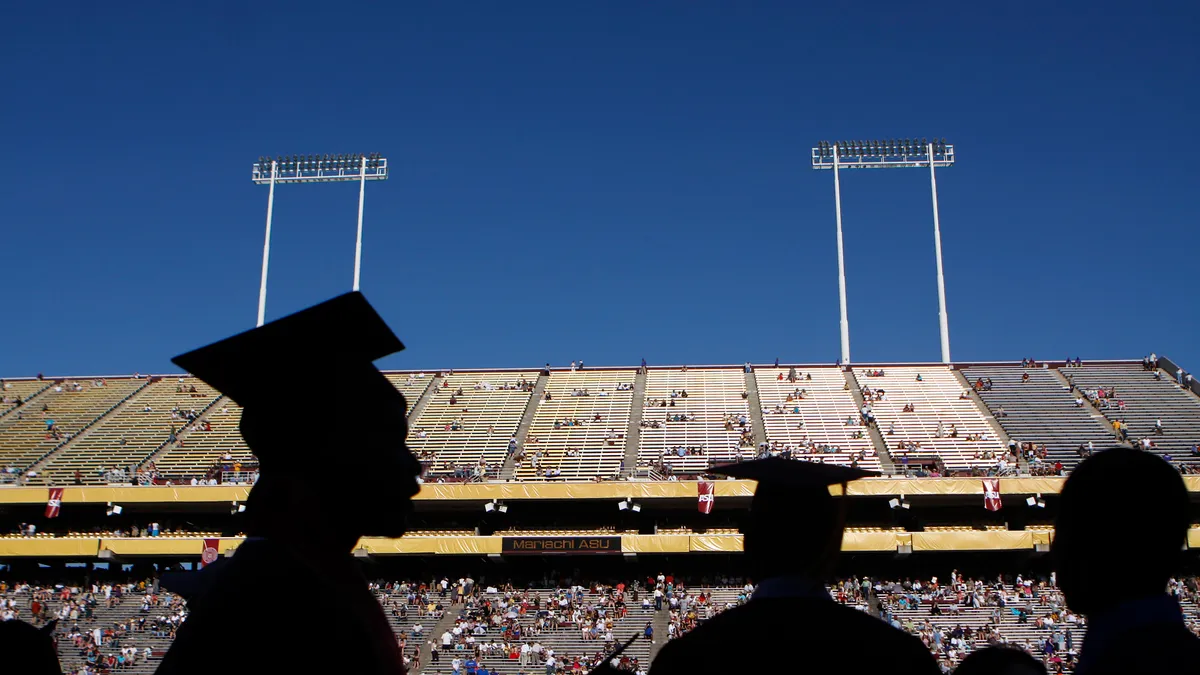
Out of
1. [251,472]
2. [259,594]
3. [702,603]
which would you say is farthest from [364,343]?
[251,472]

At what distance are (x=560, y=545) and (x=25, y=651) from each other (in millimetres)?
34464

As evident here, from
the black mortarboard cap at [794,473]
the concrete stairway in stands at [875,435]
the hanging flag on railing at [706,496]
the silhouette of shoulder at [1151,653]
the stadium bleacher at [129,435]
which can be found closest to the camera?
the silhouette of shoulder at [1151,653]

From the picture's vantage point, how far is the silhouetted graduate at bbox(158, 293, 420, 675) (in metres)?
2.07

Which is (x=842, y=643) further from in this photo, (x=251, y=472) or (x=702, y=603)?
(x=251, y=472)

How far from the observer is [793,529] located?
3.00 meters

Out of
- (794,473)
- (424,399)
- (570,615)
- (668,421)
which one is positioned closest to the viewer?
(794,473)

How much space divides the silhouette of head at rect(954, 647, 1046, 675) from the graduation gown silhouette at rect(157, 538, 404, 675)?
1.59 meters

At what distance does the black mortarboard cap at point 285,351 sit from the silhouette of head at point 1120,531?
6.43 feet

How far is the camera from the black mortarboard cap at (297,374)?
7.80 feet

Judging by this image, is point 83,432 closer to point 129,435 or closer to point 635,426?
point 129,435

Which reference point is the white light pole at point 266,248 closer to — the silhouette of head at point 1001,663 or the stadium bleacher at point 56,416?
the stadium bleacher at point 56,416

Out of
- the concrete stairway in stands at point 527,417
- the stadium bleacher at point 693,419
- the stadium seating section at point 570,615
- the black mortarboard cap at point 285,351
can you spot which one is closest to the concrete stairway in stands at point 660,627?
the stadium seating section at point 570,615

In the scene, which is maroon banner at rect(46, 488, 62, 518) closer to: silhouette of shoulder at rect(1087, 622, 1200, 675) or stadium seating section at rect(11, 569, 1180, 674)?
stadium seating section at rect(11, 569, 1180, 674)

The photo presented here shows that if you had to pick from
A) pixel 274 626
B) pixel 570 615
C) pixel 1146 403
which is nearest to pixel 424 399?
pixel 570 615
